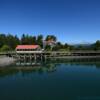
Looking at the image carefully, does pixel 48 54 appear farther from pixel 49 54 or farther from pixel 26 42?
pixel 26 42

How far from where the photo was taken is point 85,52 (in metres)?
99.8

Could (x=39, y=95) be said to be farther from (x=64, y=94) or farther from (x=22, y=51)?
(x=22, y=51)

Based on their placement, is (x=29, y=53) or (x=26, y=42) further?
(x=26, y=42)

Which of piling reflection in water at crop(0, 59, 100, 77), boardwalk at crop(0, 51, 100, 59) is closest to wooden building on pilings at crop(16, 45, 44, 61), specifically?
boardwalk at crop(0, 51, 100, 59)

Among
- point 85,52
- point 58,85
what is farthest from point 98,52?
point 58,85

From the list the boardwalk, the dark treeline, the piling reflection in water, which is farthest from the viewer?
the dark treeline

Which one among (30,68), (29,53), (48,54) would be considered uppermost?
(29,53)

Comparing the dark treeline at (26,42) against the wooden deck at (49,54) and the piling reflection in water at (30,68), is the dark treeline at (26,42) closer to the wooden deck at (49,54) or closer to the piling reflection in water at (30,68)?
the wooden deck at (49,54)

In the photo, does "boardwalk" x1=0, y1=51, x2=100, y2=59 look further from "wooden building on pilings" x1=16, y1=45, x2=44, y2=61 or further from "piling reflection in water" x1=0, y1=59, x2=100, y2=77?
"piling reflection in water" x1=0, y1=59, x2=100, y2=77

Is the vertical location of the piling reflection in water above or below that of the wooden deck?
below

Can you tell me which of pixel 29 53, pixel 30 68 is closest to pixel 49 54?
pixel 29 53

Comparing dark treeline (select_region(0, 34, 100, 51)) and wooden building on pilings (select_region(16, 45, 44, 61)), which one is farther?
dark treeline (select_region(0, 34, 100, 51))

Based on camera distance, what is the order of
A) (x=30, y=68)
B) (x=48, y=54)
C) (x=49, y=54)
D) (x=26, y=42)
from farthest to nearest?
1. (x=26, y=42)
2. (x=48, y=54)
3. (x=49, y=54)
4. (x=30, y=68)

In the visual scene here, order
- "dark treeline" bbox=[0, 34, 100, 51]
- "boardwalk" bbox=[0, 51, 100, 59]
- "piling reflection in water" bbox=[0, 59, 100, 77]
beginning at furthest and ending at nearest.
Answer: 1. "dark treeline" bbox=[0, 34, 100, 51]
2. "boardwalk" bbox=[0, 51, 100, 59]
3. "piling reflection in water" bbox=[0, 59, 100, 77]
